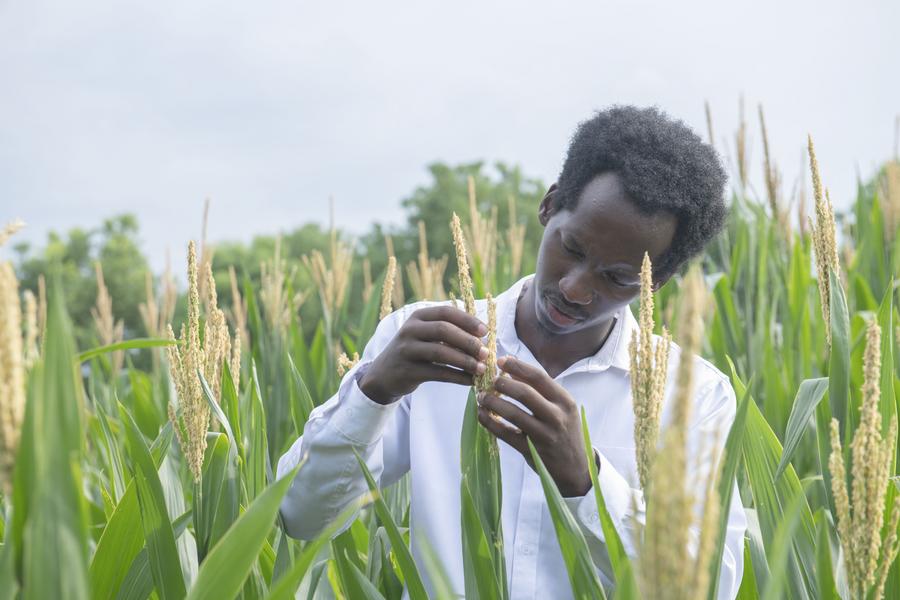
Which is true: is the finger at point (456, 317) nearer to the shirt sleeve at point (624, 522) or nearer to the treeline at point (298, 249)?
the shirt sleeve at point (624, 522)

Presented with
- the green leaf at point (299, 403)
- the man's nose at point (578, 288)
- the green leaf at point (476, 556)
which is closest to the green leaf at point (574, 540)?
the green leaf at point (476, 556)

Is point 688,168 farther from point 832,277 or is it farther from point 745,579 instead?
point 745,579

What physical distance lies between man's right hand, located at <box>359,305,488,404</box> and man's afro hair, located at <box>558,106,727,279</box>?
581 mm

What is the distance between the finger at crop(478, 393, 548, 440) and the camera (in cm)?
116

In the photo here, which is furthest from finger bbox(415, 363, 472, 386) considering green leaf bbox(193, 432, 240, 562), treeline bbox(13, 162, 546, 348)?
treeline bbox(13, 162, 546, 348)

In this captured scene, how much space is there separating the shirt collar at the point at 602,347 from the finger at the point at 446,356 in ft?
2.17

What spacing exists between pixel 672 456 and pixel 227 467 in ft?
2.92

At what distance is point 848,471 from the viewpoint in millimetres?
1279

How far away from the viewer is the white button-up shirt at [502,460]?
1.46 meters

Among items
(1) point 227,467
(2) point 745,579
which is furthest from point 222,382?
(2) point 745,579

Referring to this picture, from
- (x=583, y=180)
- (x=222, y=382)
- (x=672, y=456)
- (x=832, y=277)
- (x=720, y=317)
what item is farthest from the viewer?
(x=720, y=317)

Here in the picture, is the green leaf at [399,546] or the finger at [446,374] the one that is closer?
the green leaf at [399,546]

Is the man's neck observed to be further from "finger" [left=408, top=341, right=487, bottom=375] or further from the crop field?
"finger" [left=408, top=341, right=487, bottom=375]

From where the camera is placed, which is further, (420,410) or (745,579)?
(420,410)
